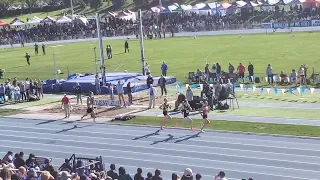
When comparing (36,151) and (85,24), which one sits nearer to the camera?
(36,151)

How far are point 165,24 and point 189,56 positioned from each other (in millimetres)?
27791

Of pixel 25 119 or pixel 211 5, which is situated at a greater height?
pixel 211 5

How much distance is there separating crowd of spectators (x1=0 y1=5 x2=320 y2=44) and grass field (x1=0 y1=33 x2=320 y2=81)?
8.76m

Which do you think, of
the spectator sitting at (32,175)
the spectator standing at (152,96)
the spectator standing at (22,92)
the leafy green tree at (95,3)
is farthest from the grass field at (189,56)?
the leafy green tree at (95,3)

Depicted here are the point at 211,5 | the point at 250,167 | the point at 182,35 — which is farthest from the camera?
the point at 211,5

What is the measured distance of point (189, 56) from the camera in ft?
168

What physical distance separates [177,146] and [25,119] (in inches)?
418

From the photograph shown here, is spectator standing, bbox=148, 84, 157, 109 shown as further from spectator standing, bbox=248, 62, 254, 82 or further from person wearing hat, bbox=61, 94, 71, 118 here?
spectator standing, bbox=248, 62, 254, 82

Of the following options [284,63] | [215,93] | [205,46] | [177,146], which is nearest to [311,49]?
[284,63]

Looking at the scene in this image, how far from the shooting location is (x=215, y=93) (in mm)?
→ 31422

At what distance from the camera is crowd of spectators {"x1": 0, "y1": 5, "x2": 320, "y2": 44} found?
72.2 meters

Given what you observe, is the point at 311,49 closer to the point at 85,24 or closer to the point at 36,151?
the point at 36,151

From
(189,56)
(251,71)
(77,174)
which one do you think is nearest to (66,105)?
(251,71)

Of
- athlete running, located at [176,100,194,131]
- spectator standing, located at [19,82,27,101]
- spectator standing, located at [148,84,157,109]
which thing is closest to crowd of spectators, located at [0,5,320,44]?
spectator standing, located at [19,82,27,101]
